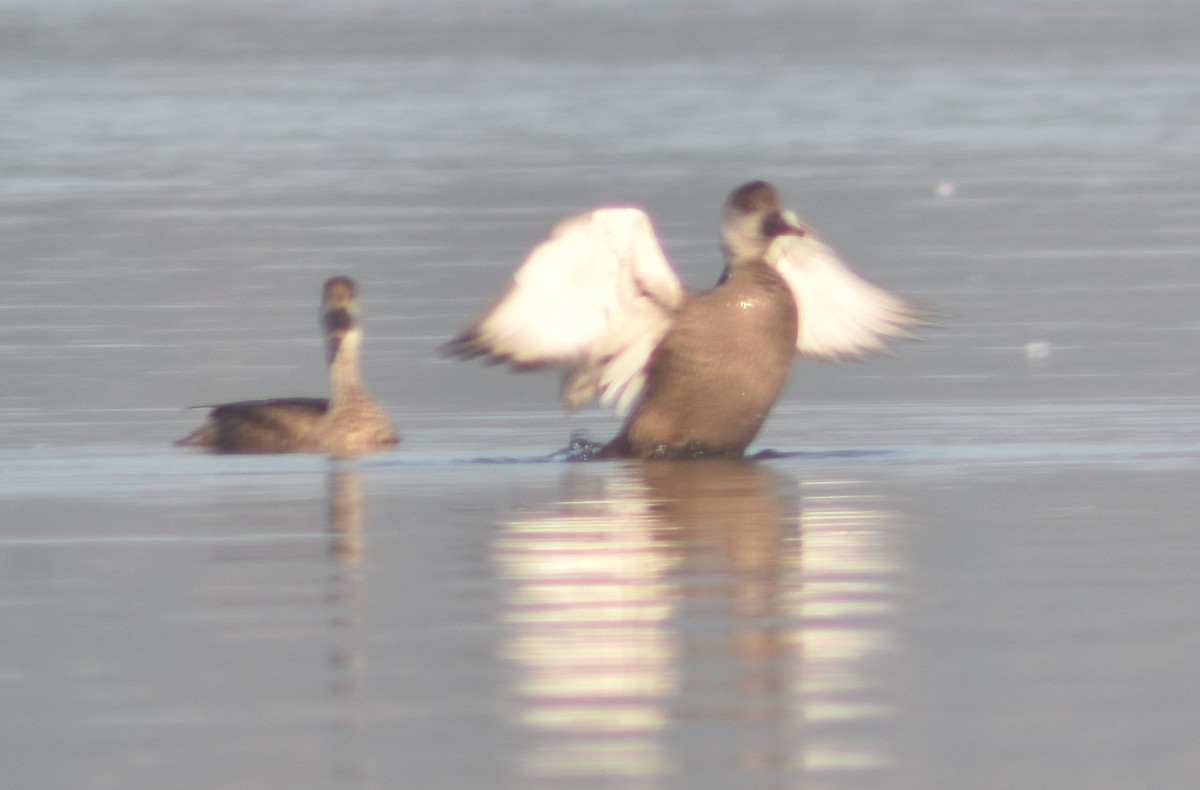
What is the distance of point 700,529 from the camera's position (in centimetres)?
931

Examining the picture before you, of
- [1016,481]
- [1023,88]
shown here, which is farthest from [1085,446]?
[1023,88]

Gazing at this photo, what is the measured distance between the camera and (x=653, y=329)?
38.9ft

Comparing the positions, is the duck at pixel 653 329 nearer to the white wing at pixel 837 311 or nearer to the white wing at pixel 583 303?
the white wing at pixel 583 303

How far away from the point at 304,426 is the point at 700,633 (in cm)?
510

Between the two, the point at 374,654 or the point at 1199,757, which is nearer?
the point at 1199,757

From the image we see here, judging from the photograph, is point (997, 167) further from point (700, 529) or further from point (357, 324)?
point (700, 529)

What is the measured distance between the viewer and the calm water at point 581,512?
20.7 ft

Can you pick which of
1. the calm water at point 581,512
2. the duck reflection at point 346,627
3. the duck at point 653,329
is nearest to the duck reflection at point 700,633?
the calm water at point 581,512

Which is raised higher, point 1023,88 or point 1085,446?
point 1023,88

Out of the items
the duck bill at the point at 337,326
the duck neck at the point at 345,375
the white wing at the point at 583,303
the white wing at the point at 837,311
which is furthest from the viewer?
the duck bill at the point at 337,326

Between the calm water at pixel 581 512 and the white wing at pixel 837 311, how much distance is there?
28cm

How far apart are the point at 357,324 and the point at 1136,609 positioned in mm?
6313

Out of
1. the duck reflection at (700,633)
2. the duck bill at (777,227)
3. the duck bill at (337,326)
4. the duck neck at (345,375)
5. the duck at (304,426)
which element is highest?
the duck bill at (777,227)

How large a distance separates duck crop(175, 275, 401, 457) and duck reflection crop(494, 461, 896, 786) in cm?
187
